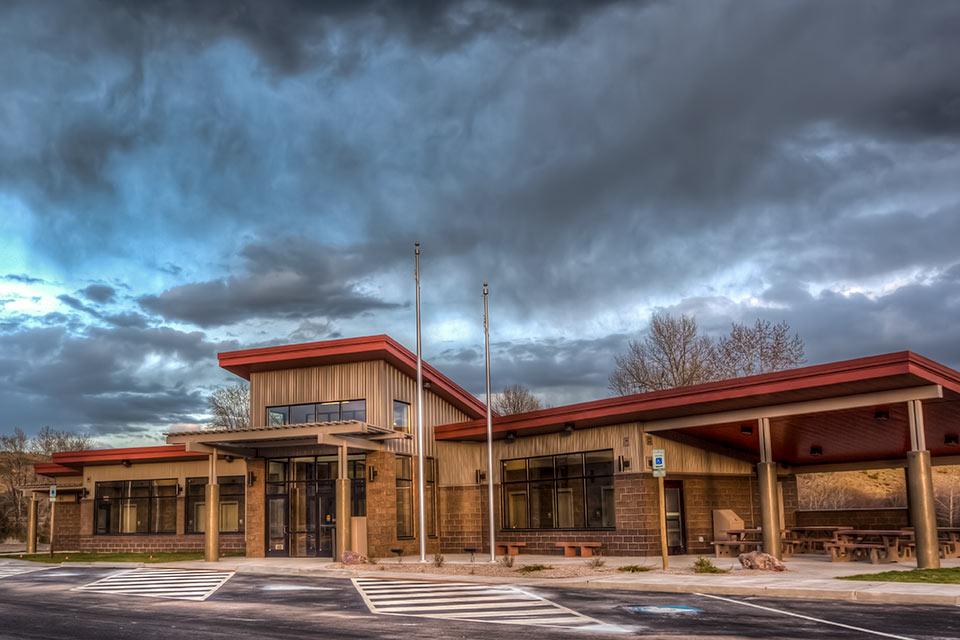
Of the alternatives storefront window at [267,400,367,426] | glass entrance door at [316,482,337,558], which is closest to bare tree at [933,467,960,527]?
storefront window at [267,400,367,426]

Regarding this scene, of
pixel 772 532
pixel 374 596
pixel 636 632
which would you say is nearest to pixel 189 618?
pixel 374 596

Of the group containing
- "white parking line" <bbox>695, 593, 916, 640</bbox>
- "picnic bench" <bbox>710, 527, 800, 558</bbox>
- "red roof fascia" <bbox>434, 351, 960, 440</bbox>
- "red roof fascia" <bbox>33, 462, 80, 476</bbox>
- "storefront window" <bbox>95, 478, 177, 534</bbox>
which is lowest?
"picnic bench" <bbox>710, 527, 800, 558</bbox>

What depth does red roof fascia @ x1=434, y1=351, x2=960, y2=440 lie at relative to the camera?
18203 millimetres

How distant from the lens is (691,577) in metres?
18.5

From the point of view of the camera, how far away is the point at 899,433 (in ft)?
79.5

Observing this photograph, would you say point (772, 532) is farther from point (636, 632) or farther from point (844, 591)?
point (636, 632)

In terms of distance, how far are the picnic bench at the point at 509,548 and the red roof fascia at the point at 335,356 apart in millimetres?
5668

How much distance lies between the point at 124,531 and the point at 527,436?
1786 centimetres

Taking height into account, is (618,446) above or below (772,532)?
above

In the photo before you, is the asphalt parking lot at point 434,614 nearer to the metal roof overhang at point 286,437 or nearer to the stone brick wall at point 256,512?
the metal roof overhang at point 286,437

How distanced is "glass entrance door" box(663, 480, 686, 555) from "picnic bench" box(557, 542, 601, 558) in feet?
7.67

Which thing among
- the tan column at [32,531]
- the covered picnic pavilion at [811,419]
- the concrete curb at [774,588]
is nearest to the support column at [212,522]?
the concrete curb at [774,588]

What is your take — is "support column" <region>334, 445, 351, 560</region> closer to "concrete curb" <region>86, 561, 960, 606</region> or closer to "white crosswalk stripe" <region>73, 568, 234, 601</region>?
"white crosswalk stripe" <region>73, 568, 234, 601</region>

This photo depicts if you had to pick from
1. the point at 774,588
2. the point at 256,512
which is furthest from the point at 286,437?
the point at 774,588
